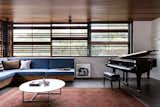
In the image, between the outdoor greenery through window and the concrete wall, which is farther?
the outdoor greenery through window

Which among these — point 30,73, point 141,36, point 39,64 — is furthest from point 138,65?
point 39,64

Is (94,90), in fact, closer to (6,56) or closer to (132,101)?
(132,101)

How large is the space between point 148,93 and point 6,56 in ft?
17.7

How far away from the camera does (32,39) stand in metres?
7.32

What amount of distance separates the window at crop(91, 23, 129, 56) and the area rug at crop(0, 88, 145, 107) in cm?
255

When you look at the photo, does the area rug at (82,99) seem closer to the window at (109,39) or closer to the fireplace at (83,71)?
the fireplace at (83,71)

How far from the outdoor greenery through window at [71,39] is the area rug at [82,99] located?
2586 millimetres

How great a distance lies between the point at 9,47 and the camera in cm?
716

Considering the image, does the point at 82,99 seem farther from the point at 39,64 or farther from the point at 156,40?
the point at 156,40

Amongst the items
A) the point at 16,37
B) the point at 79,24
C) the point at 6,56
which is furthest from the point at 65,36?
the point at 6,56

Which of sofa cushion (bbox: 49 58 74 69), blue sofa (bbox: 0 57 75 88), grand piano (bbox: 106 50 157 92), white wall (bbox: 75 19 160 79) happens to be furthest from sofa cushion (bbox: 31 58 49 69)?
grand piano (bbox: 106 50 157 92)

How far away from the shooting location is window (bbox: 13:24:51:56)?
23.9ft

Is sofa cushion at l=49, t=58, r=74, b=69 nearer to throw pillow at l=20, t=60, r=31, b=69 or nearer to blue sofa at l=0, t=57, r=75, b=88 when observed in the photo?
blue sofa at l=0, t=57, r=75, b=88

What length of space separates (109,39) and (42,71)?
301 centimetres
